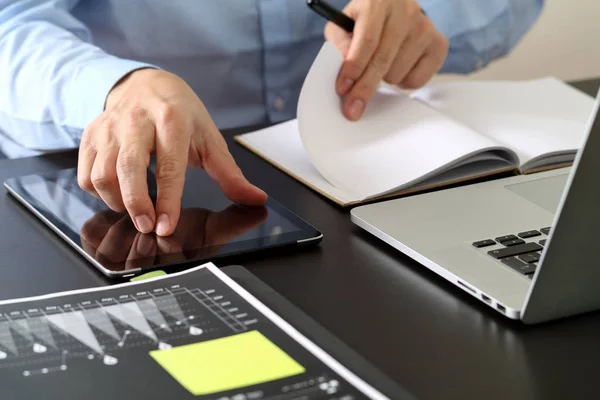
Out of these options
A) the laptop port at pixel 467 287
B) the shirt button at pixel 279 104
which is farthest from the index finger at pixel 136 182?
the shirt button at pixel 279 104

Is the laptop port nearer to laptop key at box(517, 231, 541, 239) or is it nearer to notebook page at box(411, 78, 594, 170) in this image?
laptop key at box(517, 231, 541, 239)

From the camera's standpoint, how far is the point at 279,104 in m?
1.47

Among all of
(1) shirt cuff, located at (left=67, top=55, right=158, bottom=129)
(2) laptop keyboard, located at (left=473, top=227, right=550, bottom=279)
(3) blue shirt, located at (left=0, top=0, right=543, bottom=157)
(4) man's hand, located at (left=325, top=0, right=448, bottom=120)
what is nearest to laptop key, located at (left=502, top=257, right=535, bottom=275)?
(2) laptop keyboard, located at (left=473, top=227, right=550, bottom=279)

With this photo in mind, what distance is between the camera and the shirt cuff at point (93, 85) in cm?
92

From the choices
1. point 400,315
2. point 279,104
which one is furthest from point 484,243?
point 279,104

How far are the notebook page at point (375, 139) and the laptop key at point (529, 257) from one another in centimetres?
19

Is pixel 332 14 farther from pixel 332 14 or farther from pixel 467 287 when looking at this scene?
pixel 467 287

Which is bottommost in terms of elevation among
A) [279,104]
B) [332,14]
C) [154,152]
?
[279,104]

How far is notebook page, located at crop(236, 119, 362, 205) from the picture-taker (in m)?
0.86

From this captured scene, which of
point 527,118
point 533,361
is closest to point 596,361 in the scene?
point 533,361

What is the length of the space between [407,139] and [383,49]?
0.20 m

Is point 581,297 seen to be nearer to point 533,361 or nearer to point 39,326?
point 533,361

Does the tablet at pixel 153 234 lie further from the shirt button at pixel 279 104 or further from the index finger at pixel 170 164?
the shirt button at pixel 279 104

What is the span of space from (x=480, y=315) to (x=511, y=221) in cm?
16
